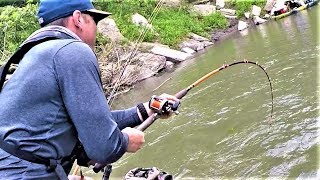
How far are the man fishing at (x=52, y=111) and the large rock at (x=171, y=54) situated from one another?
467 inches

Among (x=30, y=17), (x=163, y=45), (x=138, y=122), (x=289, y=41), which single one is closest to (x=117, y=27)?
(x=163, y=45)

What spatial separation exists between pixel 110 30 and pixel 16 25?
2.91 metres

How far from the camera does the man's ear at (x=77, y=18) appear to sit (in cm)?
201

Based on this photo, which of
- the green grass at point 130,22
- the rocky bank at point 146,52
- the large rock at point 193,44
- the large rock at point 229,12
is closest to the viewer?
the rocky bank at point 146,52

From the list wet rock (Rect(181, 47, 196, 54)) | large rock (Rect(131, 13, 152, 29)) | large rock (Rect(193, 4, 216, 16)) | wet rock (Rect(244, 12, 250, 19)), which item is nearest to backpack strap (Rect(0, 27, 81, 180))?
wet rock (Rect(181, 47, 196, 54))

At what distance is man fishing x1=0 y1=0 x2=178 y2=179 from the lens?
1.80 m

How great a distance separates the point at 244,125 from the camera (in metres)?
6.59

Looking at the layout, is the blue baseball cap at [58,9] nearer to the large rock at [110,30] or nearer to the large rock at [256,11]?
the large rock at [110,30]

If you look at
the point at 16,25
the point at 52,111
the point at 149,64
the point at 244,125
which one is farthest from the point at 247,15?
the point at 52,111

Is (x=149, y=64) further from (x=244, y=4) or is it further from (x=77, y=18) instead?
(x=77, y=18)

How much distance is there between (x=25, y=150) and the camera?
6.03 ft

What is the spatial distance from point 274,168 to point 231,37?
11.5 metres

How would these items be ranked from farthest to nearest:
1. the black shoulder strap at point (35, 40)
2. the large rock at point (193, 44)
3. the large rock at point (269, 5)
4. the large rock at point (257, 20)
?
the large rock at point (269, 5) → the large rock at point (257, 20) → the large rock at point (193, 44) → the black shoulder strap at point (35, 40)

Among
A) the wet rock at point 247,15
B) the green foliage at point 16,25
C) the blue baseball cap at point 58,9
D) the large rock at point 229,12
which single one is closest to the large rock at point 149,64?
the green foliage at point 16,25
